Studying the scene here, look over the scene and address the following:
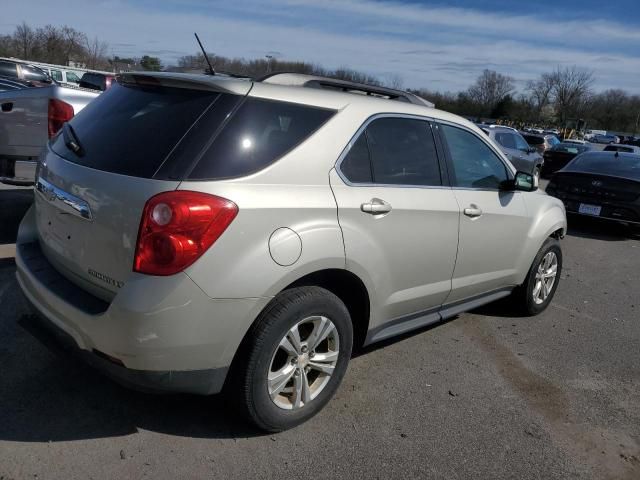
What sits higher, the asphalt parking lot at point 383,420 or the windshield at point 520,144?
the windshield at point 520,144

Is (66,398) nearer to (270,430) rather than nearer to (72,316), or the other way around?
(72,316)

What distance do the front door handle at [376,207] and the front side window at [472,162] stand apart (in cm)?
88

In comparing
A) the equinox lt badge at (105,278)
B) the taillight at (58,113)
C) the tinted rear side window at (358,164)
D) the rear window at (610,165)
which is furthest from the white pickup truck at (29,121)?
the rear window at (610,165)

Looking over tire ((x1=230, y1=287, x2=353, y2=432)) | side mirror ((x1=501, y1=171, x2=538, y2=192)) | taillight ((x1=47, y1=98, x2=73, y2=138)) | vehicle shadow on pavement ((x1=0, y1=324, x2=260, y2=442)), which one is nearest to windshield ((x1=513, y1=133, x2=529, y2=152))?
side mirror ((x1=501, y1=171, x2=538, y2=192))

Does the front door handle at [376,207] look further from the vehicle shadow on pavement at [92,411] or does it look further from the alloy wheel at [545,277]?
the alloy wheel at [545,277]

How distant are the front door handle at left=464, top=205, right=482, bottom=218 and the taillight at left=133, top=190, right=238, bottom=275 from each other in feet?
6.64

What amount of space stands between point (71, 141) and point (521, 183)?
3.27 metres

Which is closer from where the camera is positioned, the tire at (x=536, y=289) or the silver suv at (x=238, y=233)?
the silver suv at (x=238, y=233)

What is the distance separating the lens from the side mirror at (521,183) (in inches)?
174

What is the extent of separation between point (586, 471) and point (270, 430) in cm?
167

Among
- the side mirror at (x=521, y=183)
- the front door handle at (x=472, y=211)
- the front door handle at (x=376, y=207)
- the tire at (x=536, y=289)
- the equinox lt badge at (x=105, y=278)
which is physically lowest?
the tire at (x=536, y=289)

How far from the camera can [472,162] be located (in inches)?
164

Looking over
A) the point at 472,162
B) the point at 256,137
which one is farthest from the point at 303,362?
the point at 472,162

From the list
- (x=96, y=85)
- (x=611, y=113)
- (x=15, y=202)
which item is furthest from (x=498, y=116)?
(x=15, y=202)
